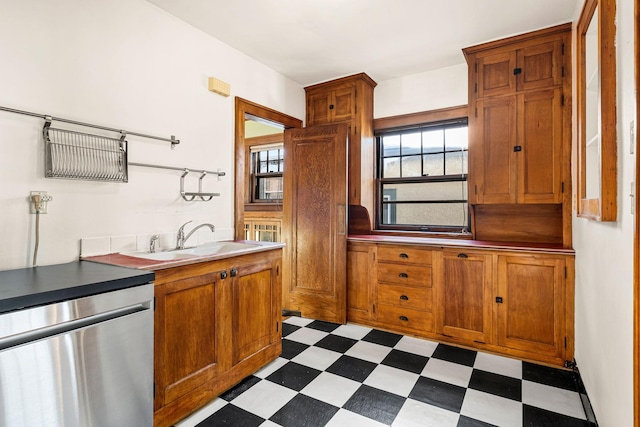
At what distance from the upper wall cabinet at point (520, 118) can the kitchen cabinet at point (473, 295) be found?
0.56 m

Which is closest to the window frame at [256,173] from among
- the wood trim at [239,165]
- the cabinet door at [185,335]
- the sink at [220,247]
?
the wood trim at [239,165]

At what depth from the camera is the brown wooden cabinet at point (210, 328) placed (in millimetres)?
1716

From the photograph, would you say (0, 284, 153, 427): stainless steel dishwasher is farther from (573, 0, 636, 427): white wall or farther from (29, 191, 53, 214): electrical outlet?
(573, 0, 636, 427): white wall

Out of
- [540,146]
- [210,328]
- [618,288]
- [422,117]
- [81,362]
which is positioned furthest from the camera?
[422,117]

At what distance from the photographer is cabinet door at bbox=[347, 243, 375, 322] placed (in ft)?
10.7

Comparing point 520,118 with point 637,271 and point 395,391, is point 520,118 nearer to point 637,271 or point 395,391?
point 637,271

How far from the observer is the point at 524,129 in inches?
109

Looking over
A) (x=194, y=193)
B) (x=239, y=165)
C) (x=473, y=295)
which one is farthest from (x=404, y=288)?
(x=194, y=193)

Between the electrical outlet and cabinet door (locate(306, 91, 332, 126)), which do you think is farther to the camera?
cabinet door (locate(306, 91, 332, 126))

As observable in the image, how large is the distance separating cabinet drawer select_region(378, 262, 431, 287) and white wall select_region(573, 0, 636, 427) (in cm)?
120

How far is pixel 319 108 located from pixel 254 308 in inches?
98.3

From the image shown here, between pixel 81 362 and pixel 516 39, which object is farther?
pixel 516 39

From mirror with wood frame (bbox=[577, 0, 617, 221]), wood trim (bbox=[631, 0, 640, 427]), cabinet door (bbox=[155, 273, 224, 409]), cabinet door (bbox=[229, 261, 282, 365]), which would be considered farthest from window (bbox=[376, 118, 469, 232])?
cabinet door (bbox=[155, 273, 224, 409])

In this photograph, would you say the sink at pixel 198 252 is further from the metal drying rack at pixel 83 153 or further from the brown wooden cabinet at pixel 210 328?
the metal drying rack at pixel 83 153
